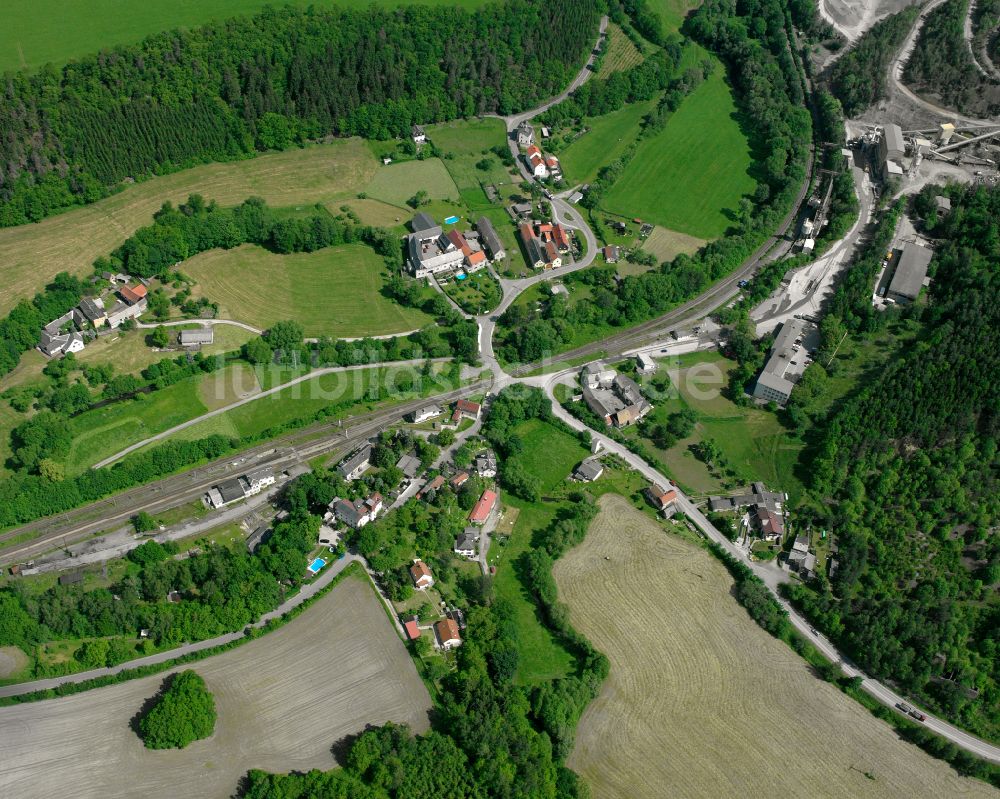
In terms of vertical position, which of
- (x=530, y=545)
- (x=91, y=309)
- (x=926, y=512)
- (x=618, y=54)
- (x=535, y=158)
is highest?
(x=618, y=54)

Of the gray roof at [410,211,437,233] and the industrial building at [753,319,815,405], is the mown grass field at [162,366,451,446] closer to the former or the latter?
the gray roof at [410,211,437,233]

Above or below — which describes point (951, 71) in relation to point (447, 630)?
above

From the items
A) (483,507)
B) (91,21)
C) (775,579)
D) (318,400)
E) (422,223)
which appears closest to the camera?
(775,579)

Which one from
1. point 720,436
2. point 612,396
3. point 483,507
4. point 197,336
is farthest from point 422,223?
point 720,436

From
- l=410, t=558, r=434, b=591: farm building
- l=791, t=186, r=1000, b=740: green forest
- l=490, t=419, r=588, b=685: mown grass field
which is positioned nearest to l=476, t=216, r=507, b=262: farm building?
l=490, t=419, r=588, b=685: mown grass field

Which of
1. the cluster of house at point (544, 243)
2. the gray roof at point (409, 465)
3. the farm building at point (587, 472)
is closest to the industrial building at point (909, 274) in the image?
the cluster of house at point (544, 243)

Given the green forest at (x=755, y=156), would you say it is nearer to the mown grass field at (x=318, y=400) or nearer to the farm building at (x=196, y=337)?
the mown grass field at (x=318, y=400)

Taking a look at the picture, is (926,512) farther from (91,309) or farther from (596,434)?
(91,309)
